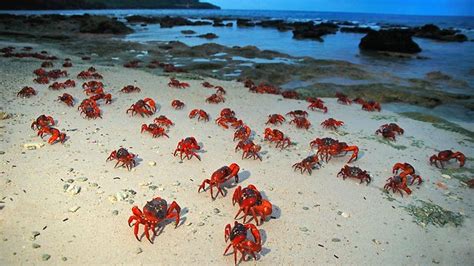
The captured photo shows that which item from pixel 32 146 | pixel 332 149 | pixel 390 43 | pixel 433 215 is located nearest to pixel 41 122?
pixel 32 146

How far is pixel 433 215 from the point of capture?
5676mm

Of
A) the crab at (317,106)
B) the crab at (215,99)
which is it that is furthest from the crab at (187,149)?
the crab at (317,106)

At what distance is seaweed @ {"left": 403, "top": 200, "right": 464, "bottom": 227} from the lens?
5.51 meters

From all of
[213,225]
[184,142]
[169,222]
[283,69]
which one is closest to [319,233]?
[213,225]

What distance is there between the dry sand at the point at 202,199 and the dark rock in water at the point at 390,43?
2418 centimetres

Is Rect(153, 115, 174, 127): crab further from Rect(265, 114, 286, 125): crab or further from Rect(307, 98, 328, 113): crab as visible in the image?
Rect(307, 98, 328, 113): crab

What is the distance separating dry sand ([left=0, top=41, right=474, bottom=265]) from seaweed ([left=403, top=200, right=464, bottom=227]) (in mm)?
125

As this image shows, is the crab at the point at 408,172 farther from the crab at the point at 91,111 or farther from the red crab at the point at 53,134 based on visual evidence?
the crab at the point at 91,111

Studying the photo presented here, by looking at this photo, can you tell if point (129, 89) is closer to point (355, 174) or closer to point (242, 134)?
point (242, 134)

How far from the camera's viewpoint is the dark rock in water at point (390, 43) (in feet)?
101

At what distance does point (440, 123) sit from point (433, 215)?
628 centimetres

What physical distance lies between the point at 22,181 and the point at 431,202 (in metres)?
7.34

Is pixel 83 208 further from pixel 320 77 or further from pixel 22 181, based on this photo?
pixel 320 77

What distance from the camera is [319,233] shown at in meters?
5.11
